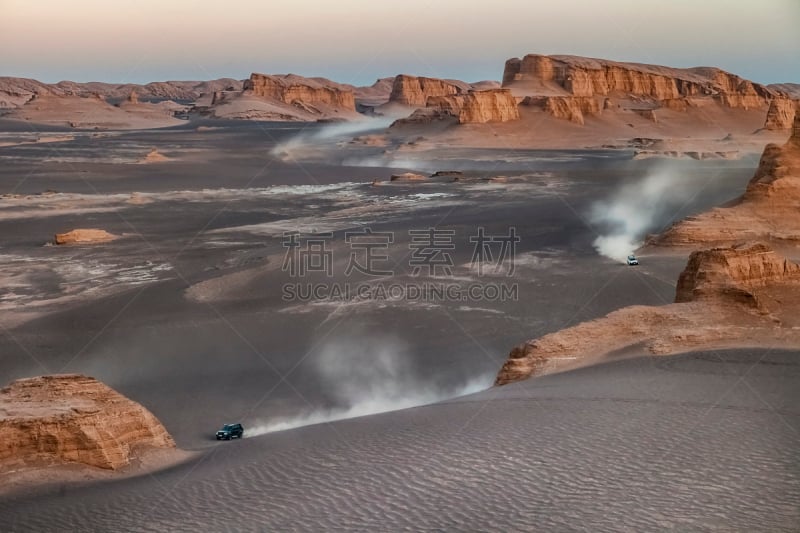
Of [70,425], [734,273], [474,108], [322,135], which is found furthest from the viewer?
[322,135]

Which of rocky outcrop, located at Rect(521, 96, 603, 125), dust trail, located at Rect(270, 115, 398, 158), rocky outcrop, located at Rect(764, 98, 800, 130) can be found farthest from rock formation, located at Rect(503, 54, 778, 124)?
dust trail, located at Rect(270, 115, 398, 158)

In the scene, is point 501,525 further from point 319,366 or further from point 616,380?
point 319,366

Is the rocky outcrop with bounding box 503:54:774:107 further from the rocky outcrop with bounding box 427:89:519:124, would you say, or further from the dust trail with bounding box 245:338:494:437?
the dust trail with bounding box 245:338:494:437

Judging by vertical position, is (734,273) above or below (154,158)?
below

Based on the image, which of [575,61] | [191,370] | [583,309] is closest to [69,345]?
[191,370]

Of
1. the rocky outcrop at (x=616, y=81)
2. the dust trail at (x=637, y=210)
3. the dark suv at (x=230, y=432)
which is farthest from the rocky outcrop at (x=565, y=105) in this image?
the dark suv at (x=230, y=432)

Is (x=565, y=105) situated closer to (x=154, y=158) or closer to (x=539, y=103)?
(x=539, y=103)

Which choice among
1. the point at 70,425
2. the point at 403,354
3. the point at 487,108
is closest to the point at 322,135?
the point at 487,108

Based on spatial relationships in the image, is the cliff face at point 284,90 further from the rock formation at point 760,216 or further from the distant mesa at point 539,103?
the rock formation at point 760,216
